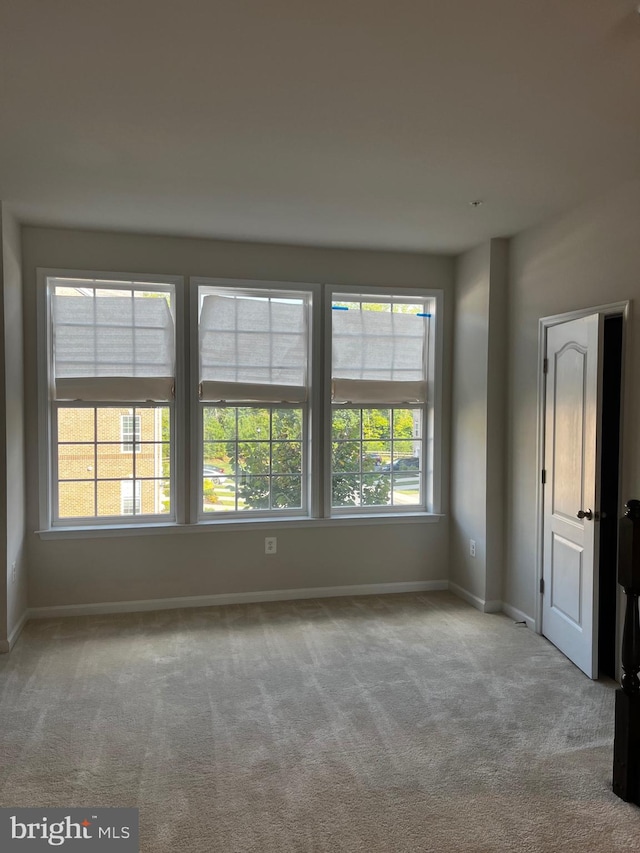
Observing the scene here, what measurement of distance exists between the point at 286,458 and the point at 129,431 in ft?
3.95

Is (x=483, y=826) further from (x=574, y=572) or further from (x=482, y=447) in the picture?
(x=482, y=447)

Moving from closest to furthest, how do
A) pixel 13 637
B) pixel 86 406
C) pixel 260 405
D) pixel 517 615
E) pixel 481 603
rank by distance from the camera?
1. pixel 13 637
2. pixel 517 615
3. pixel 86 406
4. pixel 481 603
5. pixel 260 405

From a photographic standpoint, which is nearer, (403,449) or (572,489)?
(572,489)

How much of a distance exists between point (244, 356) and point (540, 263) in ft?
7.21

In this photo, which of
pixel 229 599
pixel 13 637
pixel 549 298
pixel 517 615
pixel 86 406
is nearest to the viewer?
pixel 13 637

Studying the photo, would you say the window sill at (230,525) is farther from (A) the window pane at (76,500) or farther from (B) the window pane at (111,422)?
(B) the window pane at (111,422)

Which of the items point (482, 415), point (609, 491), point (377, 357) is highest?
point (377, 357)

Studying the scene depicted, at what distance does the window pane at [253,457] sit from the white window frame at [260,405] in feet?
0.96

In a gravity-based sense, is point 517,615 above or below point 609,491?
below

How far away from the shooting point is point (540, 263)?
13.2 ft

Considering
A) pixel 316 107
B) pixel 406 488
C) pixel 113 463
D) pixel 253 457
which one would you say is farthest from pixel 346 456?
→ pixel 316 107

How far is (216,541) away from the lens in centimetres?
456

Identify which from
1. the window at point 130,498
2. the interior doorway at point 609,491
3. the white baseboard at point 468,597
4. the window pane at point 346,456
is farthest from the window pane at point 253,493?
the interior doorway at point 609,491

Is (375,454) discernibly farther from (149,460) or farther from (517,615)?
(149,460)
